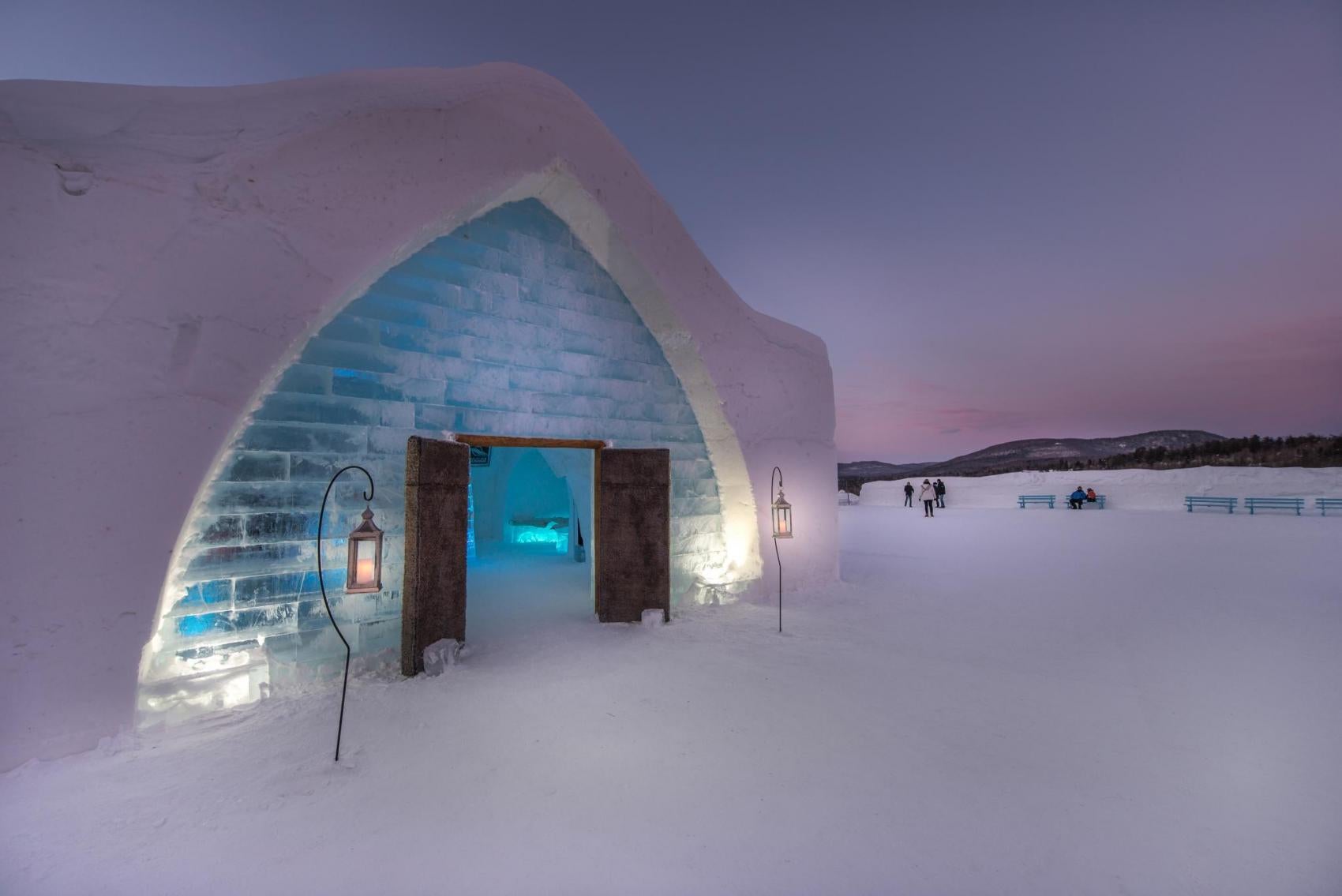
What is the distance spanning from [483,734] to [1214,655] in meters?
6.20

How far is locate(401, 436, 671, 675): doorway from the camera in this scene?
4504 mm

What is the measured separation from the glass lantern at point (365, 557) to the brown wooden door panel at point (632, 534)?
2.75 meters

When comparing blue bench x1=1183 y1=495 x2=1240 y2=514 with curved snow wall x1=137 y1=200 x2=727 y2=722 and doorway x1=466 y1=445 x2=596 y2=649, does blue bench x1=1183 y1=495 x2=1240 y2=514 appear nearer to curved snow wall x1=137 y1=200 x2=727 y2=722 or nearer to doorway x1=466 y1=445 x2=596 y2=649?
doorway x1=466 y1=445 x2=596 y2=649

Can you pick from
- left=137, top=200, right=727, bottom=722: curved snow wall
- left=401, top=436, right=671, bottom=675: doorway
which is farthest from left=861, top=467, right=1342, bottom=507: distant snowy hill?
left=137, top=200, right=727, bottom=722: curved snow wall

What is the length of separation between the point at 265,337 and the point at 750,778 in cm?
424

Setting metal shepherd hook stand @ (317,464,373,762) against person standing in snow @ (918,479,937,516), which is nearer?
metal shepherd hook stand @ (317,464,373,762)

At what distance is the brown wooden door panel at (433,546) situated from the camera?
446 cm

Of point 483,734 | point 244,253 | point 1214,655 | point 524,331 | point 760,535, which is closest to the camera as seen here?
point 483,734

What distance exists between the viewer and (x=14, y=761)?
2.96 meters

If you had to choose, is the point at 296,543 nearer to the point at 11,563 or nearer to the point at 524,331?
the point at 11,563

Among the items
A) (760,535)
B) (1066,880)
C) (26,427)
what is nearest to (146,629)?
(26,427)

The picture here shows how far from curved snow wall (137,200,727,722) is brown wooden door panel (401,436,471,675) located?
0.70 feet

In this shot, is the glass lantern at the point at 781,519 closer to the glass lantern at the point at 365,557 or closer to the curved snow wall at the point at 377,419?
the curved snow wall at the point at 377,419

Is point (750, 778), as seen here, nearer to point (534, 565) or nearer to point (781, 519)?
point (781, 519)
